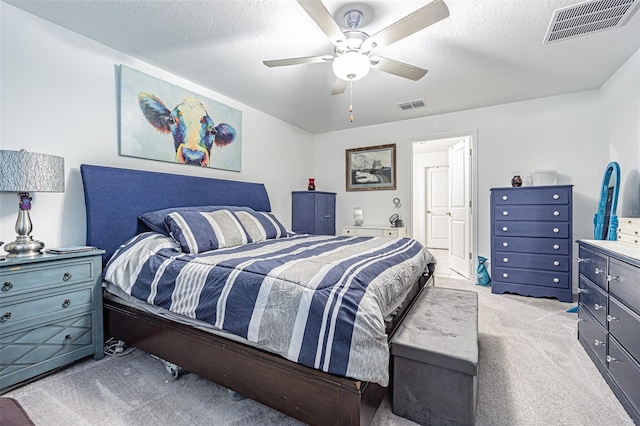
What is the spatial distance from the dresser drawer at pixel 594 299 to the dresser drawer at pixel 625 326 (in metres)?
0.10

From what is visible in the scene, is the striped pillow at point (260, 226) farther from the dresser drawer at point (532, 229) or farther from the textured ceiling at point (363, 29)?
the dresser drawer at point (532, 229)

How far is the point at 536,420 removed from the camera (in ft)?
4.78

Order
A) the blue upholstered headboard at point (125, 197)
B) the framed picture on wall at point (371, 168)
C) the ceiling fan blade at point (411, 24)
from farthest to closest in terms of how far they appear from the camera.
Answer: the framed picture on wall at point (371, 168), the blue upholstered headboard at point (125, 197), the ceiling fan blade at point (411, 24)

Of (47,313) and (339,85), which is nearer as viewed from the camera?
(47,313)

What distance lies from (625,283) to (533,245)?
2.02 meters

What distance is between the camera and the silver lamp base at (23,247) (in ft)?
5.80

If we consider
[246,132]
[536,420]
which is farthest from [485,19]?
[246,132]

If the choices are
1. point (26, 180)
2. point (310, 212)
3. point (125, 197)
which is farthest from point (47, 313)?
point (310, 212)

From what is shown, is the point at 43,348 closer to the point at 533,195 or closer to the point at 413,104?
the point at 413,104

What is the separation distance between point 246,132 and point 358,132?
1996mm

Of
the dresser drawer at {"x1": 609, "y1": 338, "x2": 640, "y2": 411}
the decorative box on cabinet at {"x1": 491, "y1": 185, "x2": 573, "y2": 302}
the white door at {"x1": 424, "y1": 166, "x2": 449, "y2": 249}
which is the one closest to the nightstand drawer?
the dresser drawer at {"x1": 609, "y1": 338, "x2": 640, "y2": 411}

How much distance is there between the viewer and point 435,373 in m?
1.37

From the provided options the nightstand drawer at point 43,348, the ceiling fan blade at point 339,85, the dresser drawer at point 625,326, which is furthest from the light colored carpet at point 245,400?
the ceiling fan blade at point 339,85

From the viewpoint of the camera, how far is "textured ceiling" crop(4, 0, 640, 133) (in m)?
2.00
